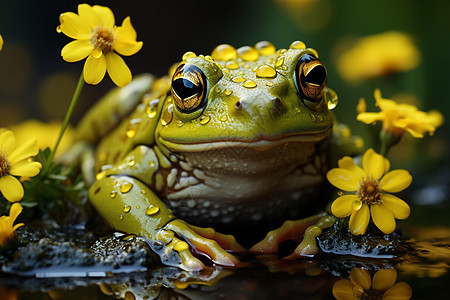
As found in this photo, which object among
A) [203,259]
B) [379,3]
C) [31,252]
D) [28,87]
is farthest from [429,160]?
[28,87]

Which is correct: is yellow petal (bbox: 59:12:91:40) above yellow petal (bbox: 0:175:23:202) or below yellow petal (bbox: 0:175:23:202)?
above

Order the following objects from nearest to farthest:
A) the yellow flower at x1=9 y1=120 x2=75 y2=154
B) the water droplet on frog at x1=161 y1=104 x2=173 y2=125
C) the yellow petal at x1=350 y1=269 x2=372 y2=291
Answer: the yellow petal at x1=350 y1=269 x2=372 y2=291, the water droplet on frog at x1=161 y1=104 x2=173 y2=125, the yellow flower at x1=9 y1=120 x2=75 y2=154

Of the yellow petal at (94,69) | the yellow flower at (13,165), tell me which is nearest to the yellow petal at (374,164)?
the yellow petal at (94,69)

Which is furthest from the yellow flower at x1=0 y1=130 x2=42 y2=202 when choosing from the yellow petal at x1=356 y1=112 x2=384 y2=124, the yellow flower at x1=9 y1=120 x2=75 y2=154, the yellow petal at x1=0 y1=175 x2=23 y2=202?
the yellow flower at x1=9 y1=120 x2=75 y2=154

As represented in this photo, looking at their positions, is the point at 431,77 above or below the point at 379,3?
below

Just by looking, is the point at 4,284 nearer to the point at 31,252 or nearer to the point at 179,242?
the point at 31,252

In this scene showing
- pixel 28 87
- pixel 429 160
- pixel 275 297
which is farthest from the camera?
pixel 28 87

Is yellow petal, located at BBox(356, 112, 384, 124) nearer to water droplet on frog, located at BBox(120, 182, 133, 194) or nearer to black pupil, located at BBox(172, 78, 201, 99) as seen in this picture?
black pupil, located at BBox(172, 78, 201, 99)

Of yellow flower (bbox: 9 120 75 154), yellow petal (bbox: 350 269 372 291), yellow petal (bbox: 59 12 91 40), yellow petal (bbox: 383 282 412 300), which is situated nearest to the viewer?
yellow petal (bbox: 383 282 412 300)
